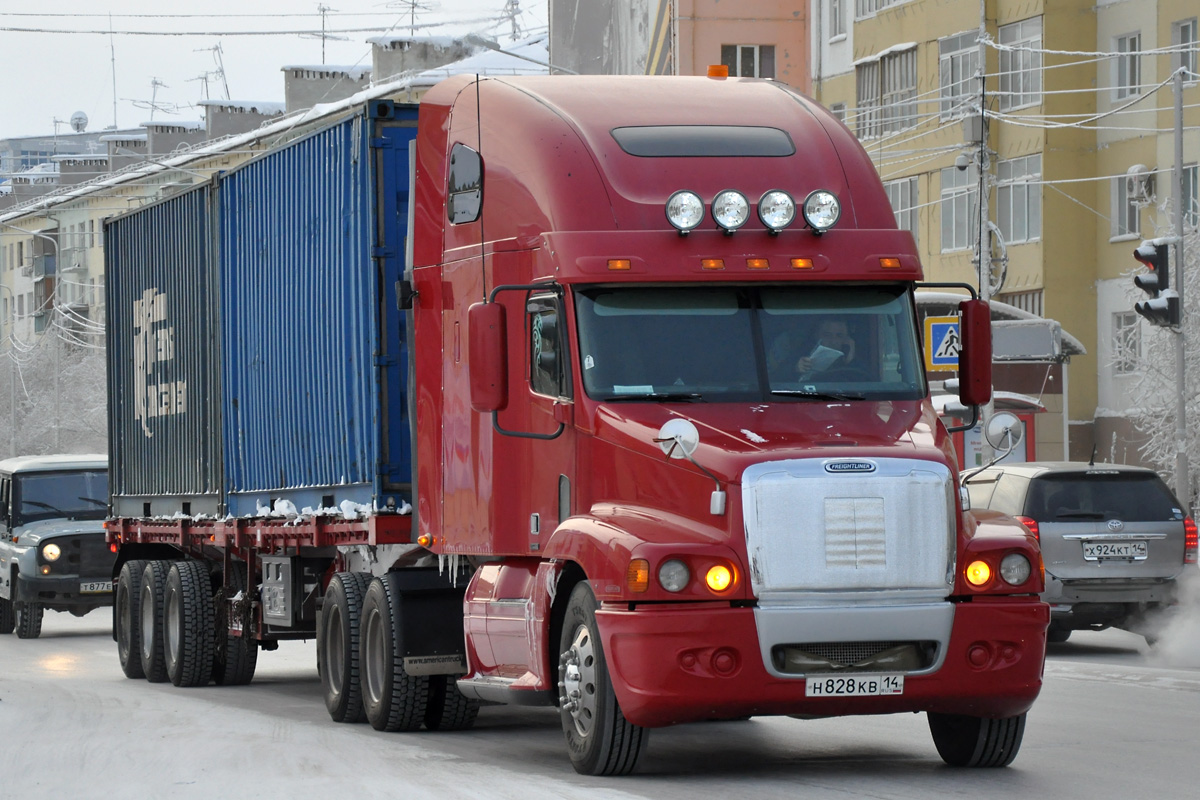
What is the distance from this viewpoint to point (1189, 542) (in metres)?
19.6

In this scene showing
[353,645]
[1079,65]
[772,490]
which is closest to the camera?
[772,490]

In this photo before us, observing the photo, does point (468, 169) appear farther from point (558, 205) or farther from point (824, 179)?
point (824, 179)

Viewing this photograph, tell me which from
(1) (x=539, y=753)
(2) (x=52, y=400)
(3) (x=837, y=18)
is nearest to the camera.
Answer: (1) (x=539, y=753)

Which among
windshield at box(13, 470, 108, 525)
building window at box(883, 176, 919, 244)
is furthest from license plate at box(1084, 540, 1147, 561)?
building window at box(883, 176, 919, 244)

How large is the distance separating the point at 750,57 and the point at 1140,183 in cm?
1643

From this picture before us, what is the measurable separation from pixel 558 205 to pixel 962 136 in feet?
130

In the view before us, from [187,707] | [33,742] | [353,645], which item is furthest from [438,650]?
[187,707]

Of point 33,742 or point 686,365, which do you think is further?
point 33,742

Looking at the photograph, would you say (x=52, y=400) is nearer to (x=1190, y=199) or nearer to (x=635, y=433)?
(x=1190, y=199)

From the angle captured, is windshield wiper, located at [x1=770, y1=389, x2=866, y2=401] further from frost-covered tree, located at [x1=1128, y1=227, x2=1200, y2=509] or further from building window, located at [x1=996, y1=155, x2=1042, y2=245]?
building window, located at [x1=996, y1=155, x2=1042, y2=245]

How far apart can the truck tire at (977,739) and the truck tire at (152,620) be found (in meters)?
9.72

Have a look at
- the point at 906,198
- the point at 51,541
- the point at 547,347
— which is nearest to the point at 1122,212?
the point at 906,198

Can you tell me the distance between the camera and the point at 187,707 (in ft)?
53.5

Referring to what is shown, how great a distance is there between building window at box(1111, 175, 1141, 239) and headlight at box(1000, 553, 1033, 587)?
124 ft
